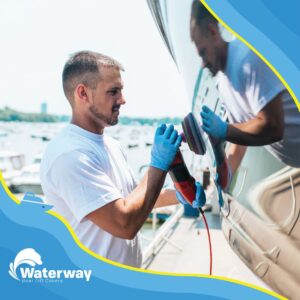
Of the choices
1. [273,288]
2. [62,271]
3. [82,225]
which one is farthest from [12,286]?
[273,288]

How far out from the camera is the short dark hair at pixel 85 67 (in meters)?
1.24

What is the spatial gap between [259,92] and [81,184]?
0.60m

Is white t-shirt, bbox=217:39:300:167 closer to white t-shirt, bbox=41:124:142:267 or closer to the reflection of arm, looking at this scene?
the reflection of arm

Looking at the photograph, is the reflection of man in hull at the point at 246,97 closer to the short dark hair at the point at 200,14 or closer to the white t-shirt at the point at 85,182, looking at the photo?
the short dark hair at the point at 200,14

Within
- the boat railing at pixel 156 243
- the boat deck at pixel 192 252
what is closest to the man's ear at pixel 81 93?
the boat deck at pixel 192 252

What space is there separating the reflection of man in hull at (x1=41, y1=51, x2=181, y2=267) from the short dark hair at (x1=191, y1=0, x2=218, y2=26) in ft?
1.04

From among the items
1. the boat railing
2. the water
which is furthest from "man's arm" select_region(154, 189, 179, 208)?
the boat railing

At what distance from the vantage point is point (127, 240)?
54.4 inches

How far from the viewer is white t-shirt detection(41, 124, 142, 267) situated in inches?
48.2

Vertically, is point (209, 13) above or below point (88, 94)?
above

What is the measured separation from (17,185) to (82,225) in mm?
263

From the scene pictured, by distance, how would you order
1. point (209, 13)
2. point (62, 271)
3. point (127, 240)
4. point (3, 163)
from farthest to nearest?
1. point (127, 240)
2. point (3, 163)
3. point (62, 271)
4. point (209, 13)

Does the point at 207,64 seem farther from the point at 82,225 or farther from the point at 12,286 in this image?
the point at 12,286

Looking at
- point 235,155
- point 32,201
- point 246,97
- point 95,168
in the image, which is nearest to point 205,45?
point 246,97
